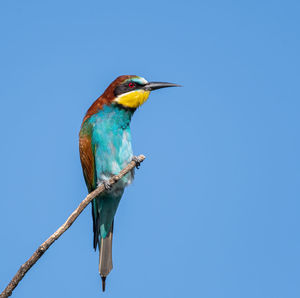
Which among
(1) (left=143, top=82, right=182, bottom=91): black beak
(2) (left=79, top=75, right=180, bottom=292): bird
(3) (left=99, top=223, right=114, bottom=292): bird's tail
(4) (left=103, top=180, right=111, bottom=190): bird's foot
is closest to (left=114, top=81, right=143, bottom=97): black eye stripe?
(2) (left=79, top=75, right=180, bottom=292): bird

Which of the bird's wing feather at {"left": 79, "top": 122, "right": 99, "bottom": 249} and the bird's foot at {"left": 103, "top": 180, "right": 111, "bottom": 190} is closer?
the bird's foot at {"left": 103, "top": 180, "right": 111, "bottom": 190}

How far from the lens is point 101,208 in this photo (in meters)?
5.73

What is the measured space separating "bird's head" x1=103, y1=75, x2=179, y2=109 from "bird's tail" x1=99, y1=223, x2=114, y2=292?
60.1 inches

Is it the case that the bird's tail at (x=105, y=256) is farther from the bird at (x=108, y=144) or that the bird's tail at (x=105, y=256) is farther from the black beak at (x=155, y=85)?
the black beak at (x=155, y=85)

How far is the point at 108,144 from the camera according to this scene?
5496 millimetres

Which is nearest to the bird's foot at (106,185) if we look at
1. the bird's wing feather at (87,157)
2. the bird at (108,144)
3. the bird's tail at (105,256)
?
the bird at (108,144)

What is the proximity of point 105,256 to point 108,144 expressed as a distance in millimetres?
1266

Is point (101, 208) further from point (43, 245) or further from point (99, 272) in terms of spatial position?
point (43, 245)

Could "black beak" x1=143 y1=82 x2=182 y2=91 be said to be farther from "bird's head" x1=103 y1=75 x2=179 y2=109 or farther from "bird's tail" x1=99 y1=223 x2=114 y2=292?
"bird's tail" x1=99 y1=223 x2=114 y2=292

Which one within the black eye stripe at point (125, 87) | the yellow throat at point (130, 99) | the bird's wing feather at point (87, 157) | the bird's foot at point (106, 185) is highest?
the black eye stripe at point (125, 87)

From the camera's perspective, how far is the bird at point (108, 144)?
5.49 m

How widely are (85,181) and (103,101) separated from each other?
3.16ft

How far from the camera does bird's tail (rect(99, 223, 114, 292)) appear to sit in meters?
5.26

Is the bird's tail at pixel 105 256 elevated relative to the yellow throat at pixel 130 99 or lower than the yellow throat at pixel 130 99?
lower
